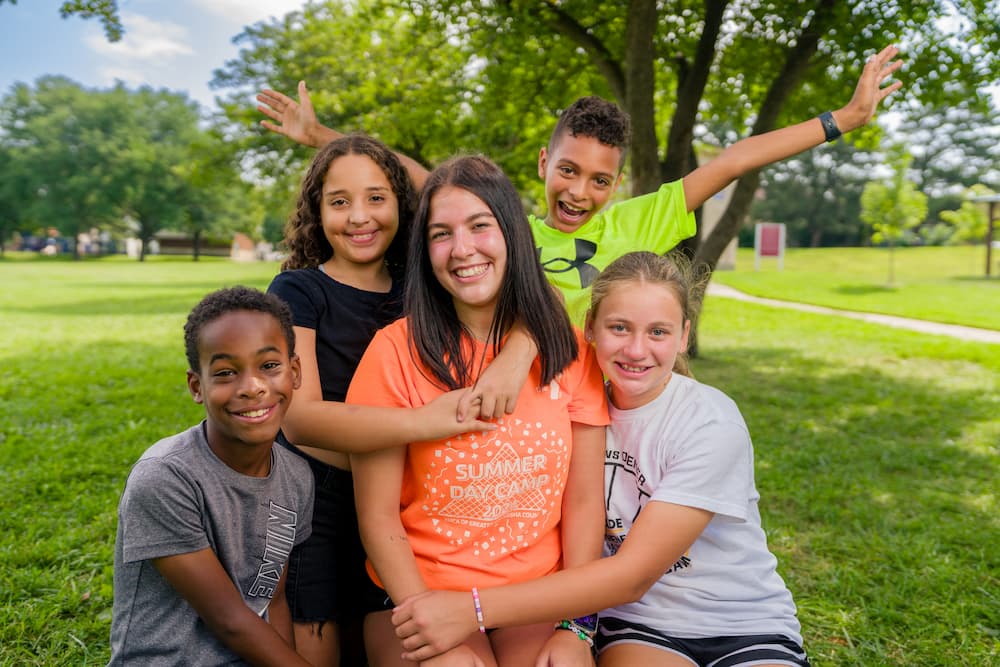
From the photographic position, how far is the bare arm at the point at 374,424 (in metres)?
1.81

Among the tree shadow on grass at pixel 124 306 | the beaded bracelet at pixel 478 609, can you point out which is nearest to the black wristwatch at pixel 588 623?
the beaded bracelet at pixel 478 609

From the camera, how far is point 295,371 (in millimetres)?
1975

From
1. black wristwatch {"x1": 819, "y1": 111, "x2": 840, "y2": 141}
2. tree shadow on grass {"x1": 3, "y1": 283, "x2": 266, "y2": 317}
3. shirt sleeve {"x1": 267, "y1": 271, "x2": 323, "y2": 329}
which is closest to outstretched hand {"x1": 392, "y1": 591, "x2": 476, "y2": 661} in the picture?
shirt sleeve {"x1": 267, "y1": 271, "x2": 323, "y2": 329}

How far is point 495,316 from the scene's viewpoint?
210 cm

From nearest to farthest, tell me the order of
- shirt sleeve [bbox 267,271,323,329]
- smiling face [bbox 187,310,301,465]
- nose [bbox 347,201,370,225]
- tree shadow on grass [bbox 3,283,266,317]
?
smiling face [bbox 187,310,301,465]
shirt sleeve [bbox 267,271,323,329]
nose [bbox 347,201,370,225]
tree shadow on grass [bbox 3,283,266,317]

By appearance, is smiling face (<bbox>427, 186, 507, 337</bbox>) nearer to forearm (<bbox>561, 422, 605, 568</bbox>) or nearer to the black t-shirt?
the black t-shirt

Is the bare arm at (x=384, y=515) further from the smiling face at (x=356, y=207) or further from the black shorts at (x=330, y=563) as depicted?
the smiling face at (x=356, y=207)

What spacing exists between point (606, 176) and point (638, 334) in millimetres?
1070

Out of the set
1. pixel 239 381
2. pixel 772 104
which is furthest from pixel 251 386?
pixel 772 104

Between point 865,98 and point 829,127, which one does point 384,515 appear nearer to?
point 829,127

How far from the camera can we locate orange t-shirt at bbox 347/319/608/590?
6.24ft

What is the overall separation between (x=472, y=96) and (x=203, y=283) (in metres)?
19.0

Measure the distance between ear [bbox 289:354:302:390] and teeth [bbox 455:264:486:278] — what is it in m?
0.51

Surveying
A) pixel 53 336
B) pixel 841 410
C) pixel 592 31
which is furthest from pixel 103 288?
pixel 841 410
